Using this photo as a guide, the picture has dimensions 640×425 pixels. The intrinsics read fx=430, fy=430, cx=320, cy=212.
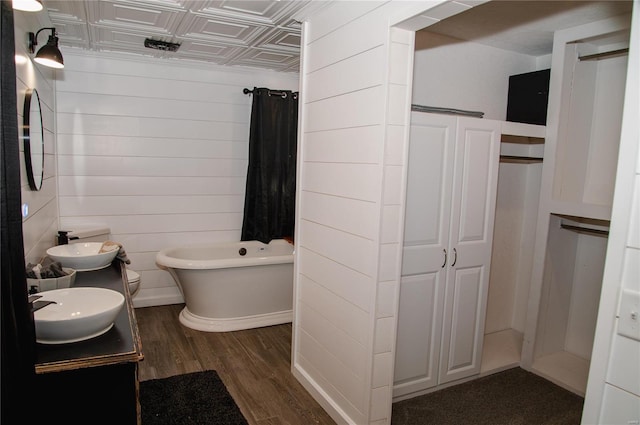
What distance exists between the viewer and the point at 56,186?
3.90m

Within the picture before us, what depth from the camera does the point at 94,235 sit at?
3906 millimetres

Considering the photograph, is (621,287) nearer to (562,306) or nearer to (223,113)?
(562,306)

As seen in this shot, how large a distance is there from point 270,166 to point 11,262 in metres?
3.33

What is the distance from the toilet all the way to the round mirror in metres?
0.95

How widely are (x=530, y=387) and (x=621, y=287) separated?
2.20 meters

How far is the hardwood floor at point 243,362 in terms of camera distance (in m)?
2.69

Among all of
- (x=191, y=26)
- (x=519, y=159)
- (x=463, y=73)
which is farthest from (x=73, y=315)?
(x=519, y=159)

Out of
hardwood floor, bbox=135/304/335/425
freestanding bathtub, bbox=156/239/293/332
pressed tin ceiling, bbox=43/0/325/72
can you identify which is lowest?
hardwood floor, bbox=135/304/335/425

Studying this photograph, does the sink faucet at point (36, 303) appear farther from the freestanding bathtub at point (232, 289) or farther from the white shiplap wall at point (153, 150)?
the white shiplap wall at point (153, 150)

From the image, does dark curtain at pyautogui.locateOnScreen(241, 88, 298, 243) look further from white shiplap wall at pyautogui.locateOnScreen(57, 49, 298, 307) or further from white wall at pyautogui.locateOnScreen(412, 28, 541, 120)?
white wall at pyautogui.locateOnScreen(412, 28, 541, 120)

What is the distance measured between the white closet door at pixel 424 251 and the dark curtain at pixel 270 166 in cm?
217

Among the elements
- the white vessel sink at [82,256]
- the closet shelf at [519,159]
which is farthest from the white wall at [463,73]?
the white vessel sink at [82,256]

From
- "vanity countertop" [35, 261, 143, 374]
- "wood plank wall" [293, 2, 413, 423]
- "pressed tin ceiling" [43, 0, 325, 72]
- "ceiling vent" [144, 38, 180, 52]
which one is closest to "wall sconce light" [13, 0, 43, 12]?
"pressed tin ceiling" [43, 0, 325, 72]

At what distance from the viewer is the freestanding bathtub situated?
380cm
